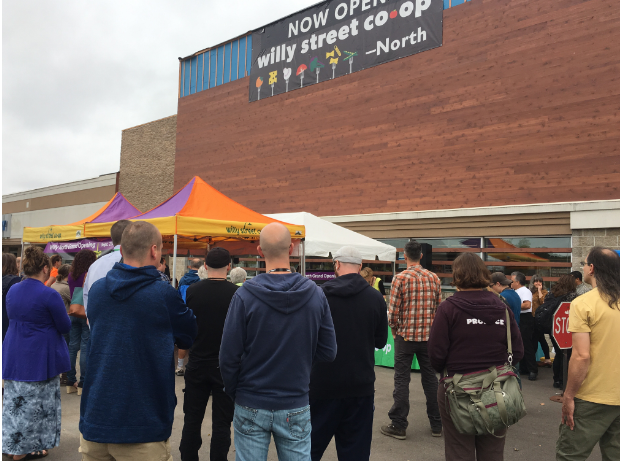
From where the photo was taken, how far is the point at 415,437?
500 centimetres

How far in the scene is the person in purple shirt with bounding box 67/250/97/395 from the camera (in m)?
5.89

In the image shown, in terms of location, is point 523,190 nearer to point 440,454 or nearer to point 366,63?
point 366,63

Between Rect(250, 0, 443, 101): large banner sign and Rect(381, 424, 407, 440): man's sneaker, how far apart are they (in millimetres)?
11625

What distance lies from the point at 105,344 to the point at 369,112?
13.5 m

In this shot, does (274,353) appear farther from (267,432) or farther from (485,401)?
(485,401)

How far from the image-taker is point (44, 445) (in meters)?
4.20

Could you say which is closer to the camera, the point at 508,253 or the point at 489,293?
the point at 489,293

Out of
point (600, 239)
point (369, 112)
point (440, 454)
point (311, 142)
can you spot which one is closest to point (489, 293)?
point (440, 454)

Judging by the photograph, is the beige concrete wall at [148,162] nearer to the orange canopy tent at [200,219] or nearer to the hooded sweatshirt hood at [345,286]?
the orange canopy tent at [200,219]

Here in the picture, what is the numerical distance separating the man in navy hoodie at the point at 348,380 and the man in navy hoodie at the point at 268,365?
731 millimetres

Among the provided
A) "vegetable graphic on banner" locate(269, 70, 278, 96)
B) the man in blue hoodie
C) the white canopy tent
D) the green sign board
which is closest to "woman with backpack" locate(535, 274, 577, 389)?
the green sign board

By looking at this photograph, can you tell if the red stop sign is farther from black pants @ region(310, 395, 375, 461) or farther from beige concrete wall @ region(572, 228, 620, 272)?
beige concrete wall @ region(572, 228, 620, 272)

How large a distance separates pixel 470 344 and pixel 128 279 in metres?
2.22

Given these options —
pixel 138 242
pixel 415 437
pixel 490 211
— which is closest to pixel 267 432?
pixel 138 242
